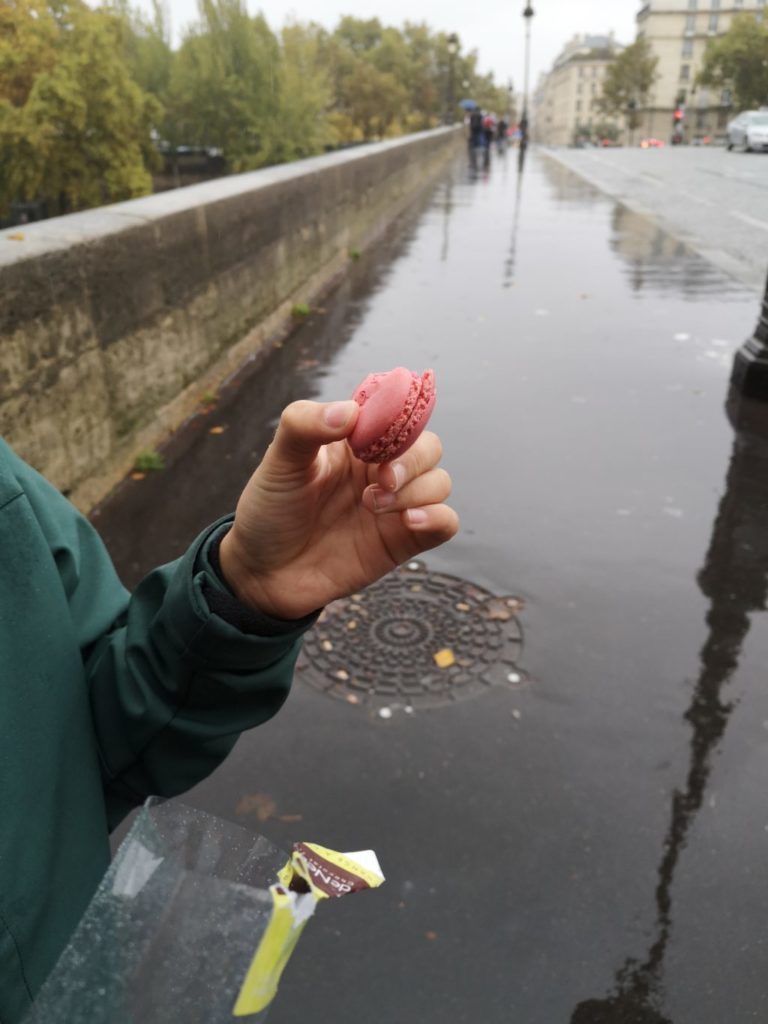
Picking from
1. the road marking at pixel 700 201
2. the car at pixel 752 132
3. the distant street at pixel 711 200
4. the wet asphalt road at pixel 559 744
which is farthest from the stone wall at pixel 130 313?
the car at pixel 752 132

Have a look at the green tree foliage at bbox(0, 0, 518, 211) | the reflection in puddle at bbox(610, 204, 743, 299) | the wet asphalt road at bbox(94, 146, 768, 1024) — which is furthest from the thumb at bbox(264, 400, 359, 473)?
the green tree foliage at bbox(0, 0, 518, 211)

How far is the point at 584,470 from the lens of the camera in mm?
4887

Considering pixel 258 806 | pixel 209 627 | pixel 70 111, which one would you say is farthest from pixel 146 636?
pixel 70 111

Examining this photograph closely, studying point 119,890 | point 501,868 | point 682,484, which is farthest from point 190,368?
point 119,890

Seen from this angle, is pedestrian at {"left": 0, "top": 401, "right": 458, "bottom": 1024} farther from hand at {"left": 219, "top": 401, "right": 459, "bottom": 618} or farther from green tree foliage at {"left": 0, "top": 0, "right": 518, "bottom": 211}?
green tree foliage at {"left": 0, "top": 0, "right": 518, "bottom": 211}

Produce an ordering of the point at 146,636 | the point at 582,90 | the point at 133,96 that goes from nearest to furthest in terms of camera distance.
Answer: the point at 146,636, the point at 133,96, the point at 582,90

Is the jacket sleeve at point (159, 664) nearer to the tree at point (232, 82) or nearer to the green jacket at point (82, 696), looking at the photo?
the green jacket at point (82, 696)

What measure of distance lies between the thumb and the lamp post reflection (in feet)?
5.72

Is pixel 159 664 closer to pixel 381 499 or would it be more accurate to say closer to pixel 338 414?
pixel 381 499

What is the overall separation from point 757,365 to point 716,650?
337 cm

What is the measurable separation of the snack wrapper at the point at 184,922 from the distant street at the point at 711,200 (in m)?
10.6

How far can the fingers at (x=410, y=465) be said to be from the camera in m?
1.09

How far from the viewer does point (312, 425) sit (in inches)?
38.9

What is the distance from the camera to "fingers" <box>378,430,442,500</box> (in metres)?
1.09
